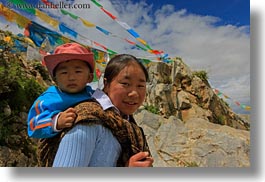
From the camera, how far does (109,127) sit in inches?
39.2

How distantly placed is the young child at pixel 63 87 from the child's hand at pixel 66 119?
0.12ft

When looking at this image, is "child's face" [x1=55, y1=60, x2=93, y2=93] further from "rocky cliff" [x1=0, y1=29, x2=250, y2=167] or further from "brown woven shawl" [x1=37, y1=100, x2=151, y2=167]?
"rocky cliff" [x1=0, y1=29, x2=250, y2=167]

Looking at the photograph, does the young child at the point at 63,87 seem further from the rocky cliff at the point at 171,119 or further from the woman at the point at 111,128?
the rocky cliff at the point at 171,119

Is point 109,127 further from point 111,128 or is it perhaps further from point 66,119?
point 66,119

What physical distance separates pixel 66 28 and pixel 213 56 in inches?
31.8

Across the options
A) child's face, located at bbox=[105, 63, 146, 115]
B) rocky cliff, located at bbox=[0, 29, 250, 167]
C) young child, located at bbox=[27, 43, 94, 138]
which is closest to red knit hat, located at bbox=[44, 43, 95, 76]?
young child, located at bbox=[27, 43, 94, 138]

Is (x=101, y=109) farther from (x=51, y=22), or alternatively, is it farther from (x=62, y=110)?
(x=51, y=22)

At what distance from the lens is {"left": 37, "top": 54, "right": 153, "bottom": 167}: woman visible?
0.94 meters

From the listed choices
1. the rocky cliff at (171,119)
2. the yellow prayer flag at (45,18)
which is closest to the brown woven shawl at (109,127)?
the rocky cliff at (171,119)

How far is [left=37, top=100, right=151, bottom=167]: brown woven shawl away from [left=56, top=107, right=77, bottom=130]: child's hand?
0.6 inches

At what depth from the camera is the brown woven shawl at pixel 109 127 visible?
99 cm

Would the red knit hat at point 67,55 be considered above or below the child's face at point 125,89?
above

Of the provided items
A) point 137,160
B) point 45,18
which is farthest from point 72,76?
point 45,18

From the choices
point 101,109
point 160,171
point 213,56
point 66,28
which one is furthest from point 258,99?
point 101,109
